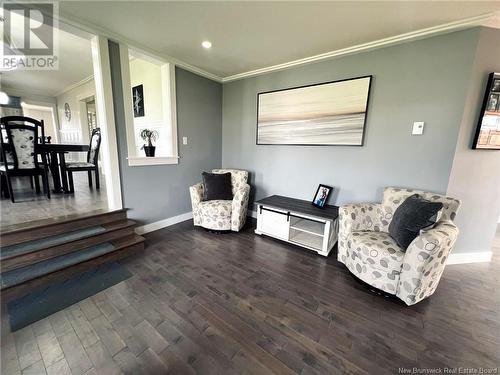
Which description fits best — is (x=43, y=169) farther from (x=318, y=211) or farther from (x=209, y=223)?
(x=318, y=211)

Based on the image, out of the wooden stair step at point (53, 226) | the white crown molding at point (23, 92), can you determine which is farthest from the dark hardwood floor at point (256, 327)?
the white crown molding at point (23, 92)

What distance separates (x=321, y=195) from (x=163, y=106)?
283 cm

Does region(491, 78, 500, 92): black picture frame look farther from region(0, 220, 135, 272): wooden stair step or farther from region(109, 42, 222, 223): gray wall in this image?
region(0, 220, 135, 272): wooden stair step

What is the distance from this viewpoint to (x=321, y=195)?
9.32 feet

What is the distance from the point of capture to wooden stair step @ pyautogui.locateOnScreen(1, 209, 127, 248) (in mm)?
1847

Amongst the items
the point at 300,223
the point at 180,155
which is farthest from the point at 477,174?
the point at 180,155

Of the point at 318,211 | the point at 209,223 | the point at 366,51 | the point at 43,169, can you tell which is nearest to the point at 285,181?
the point at 318,211

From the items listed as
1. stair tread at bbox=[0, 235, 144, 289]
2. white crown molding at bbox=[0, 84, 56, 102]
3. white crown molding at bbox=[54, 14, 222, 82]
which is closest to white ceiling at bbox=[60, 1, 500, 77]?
white crown molding at bbox=[54, 14, 222, 82]

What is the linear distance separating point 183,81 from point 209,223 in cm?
230

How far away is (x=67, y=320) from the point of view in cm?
149

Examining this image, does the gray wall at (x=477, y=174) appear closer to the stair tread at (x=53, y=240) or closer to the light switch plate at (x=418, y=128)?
the light switch plate at (x=418, y=128)

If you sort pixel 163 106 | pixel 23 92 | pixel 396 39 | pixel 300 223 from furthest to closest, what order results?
pixel 23 92 → pixel 163 106 → pixel 300 223 → pixel 396 39

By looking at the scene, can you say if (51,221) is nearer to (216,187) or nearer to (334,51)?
(216,187)

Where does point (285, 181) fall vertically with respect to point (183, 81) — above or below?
below
